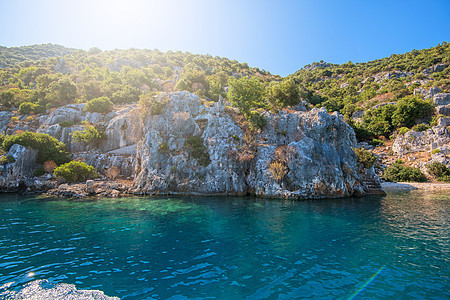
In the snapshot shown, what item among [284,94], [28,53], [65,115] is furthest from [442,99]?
[28,53]

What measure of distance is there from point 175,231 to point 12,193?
126 feet

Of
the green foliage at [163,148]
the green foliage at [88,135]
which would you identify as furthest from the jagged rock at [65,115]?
the green foliage at [163,148]

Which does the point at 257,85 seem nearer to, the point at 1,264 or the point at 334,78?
the point at 1,264

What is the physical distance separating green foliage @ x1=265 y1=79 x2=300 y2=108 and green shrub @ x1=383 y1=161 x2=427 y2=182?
29.3m

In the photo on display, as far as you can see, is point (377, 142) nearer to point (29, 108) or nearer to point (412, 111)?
point (412, 111)

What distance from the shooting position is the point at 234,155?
36.4 meters

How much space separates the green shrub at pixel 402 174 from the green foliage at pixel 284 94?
96.0 feet

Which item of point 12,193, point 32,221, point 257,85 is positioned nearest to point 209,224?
point 32,221

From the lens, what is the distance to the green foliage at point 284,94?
46344 mm

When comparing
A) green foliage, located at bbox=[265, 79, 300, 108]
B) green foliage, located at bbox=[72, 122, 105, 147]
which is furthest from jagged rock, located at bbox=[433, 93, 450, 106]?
green foliage, located at bbox=[72, 122, 105, 147]

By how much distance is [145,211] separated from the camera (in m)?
23.4

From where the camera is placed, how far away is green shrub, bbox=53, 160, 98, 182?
37.0 meters

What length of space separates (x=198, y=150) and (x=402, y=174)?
49.2m

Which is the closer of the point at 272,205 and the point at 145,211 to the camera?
the point at 145,211
